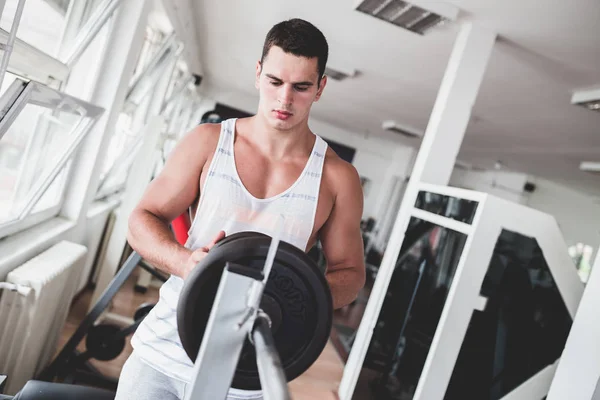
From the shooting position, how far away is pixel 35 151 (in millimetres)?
2490

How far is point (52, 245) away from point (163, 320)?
179cm

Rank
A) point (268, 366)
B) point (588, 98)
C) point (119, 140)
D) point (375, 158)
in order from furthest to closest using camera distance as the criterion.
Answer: point (375, 158), point (119, 140), point (588, 98), point (268, 366)

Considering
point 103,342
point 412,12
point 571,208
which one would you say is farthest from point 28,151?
point 571,208

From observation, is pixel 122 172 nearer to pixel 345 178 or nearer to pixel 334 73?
pixel 334 73

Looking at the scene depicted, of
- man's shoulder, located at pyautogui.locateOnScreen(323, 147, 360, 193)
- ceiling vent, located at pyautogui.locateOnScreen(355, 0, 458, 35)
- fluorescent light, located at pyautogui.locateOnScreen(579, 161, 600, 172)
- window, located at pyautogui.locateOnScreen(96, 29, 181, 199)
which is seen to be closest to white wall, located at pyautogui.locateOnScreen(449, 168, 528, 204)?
fluorescent light, located at pyautogui.locateOnScreen(579, 161, 600, 172)

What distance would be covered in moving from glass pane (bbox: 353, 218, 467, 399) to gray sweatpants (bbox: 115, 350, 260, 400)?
193 centimetres

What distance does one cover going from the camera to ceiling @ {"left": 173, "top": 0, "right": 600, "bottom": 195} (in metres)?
3.18

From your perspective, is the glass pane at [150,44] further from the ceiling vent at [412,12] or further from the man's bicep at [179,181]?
the man's bicep at [179,181]

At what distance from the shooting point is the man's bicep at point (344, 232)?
1264mm

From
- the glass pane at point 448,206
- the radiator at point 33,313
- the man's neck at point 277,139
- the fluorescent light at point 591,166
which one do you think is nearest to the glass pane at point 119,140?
the radiator at point 33,313

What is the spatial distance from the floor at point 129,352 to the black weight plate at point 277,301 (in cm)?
248

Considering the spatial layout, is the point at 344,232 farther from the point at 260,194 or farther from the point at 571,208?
the point at 571,208

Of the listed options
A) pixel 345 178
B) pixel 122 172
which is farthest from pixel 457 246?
pixel 122 172

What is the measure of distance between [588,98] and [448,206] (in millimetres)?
2054
